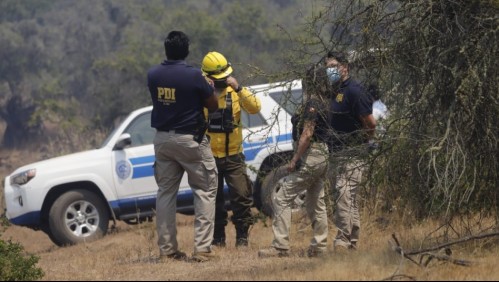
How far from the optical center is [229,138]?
10.2 m

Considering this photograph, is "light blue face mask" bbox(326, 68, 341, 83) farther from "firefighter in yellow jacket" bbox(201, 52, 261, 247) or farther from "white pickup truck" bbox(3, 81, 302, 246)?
"white pickup truck" bbox(3, 81, 302, 246)

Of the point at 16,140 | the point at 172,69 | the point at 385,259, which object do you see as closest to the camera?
the point at 385,259

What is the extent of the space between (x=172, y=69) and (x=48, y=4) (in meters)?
48.0

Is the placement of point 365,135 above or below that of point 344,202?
above

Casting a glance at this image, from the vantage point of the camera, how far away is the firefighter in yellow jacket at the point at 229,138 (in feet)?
32.5

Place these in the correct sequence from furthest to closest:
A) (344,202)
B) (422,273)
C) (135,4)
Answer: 1. (135,4)
2. (344,202)
3. (422,273)

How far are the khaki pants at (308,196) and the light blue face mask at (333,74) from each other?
0.59 metres

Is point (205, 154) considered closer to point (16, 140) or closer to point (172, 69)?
point (172, 69)

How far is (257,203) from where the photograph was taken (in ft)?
45.3

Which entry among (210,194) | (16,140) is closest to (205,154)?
(210,194)

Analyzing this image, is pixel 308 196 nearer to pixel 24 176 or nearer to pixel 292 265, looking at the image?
pixel 292 265

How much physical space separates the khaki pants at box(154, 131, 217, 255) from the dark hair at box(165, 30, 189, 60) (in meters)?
0.67

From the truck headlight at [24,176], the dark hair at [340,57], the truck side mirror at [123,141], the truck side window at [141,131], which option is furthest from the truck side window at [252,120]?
the dark hair at [340,57]

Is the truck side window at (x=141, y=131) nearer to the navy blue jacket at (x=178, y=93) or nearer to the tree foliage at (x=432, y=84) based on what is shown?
the navy blue jacket at (x=178, y=93)
